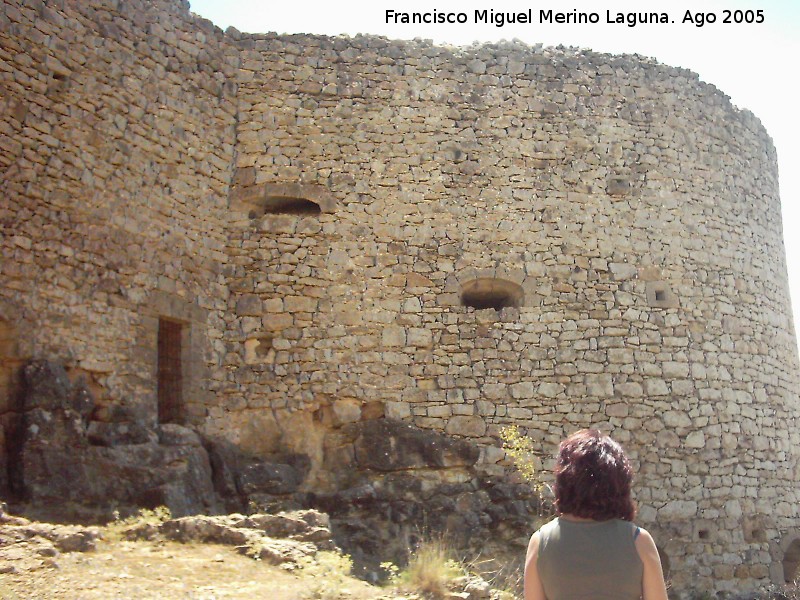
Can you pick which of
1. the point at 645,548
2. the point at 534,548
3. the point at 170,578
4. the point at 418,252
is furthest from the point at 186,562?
the point at 418,252

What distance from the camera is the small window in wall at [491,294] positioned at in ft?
31.9

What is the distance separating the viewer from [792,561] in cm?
1037

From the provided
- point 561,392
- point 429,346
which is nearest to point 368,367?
point 429,346

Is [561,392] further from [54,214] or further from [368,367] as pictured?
[54,214]

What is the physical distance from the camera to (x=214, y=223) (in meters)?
9.48

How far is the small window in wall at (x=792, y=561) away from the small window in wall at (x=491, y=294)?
165 inches

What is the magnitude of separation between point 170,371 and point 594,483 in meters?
6.53

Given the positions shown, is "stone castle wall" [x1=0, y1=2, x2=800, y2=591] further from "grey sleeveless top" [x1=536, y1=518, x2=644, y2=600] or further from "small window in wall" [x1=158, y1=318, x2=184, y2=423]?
"grey sleeveless top" [x1=536, y1=518, x2=644, y2=600]

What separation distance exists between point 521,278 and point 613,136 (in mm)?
2138

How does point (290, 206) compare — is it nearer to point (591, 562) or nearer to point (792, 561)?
point (792, 561)

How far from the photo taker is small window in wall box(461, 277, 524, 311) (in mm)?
9724

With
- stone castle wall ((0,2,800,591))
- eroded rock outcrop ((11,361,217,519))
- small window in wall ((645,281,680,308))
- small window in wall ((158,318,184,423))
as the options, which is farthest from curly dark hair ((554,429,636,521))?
small window in wall ((645,281,680,308))

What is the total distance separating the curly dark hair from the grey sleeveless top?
0.14 feet

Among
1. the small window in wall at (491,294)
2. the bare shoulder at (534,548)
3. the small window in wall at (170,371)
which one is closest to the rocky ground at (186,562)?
the small window in wall at (170,371)
